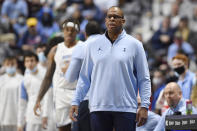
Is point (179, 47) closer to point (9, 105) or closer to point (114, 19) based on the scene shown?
point (9, 105)

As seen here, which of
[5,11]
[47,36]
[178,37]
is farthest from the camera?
[5,11]

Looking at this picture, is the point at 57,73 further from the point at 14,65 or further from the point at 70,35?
the point at 14,65

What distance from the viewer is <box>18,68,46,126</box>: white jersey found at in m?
12.7

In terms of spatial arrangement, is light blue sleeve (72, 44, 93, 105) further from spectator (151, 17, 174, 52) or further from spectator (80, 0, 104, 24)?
spectator (80, 0, 104, 24)

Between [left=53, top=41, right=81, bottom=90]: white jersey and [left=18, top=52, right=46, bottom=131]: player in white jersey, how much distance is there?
7.87ft

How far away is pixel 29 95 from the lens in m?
12.9

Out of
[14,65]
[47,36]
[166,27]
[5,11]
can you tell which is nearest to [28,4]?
[5,11]

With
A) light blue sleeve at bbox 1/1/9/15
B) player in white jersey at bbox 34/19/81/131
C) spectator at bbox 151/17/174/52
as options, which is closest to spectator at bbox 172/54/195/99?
player in white jersey at bbox 34/19/81/131

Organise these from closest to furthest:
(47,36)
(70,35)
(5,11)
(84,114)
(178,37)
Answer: (84,114)
(70,35)
(178,37)
(47,36)
(5,11)

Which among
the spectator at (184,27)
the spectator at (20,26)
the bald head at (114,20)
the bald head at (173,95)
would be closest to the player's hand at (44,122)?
the bald head at (173,95)

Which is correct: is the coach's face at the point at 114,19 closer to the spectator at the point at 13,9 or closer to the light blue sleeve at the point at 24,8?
the spectator at the point at 13,9

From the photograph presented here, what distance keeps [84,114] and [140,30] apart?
42.6 ft

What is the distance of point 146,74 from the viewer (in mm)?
7926

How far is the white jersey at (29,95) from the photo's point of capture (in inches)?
501
